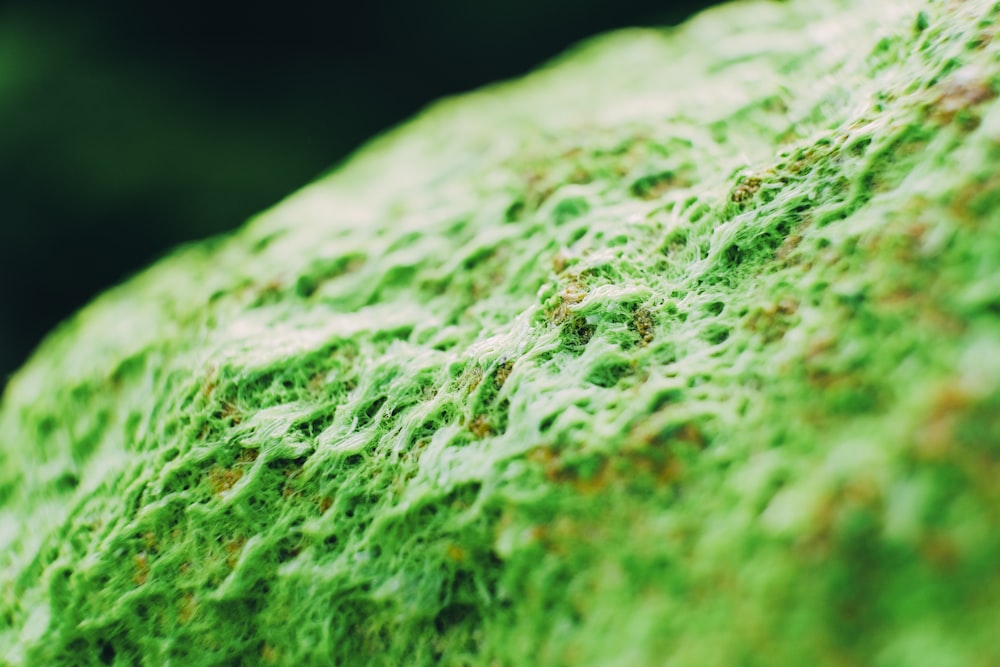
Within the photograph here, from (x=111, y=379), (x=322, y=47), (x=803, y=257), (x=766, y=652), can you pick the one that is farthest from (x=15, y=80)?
(x=766, y=652)

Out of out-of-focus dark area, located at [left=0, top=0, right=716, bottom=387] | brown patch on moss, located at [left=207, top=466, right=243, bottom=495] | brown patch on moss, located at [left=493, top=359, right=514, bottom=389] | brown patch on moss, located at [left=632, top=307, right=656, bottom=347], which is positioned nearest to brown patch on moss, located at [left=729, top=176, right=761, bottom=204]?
brown patch on moss, located at [left=632, top=307, right=656, bottom=347]

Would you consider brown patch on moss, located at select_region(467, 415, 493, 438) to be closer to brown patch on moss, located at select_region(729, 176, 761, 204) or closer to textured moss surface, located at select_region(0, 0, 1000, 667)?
textured moss surface, located at select_region(0, 0, 1000, 667)

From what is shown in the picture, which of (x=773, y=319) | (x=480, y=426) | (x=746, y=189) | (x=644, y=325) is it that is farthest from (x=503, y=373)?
(x=746, y=189)

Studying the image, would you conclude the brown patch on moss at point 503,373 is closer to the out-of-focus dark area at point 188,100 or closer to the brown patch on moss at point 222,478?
the brown patch on moss at point 222,478

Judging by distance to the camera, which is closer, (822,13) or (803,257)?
(803,257)

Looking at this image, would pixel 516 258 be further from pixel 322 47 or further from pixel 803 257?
pixel 322 47

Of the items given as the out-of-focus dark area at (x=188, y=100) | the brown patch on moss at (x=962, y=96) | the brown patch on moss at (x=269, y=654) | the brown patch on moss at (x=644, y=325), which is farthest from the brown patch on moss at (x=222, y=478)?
the out-of-focus dark area at (x=188, y=100)
